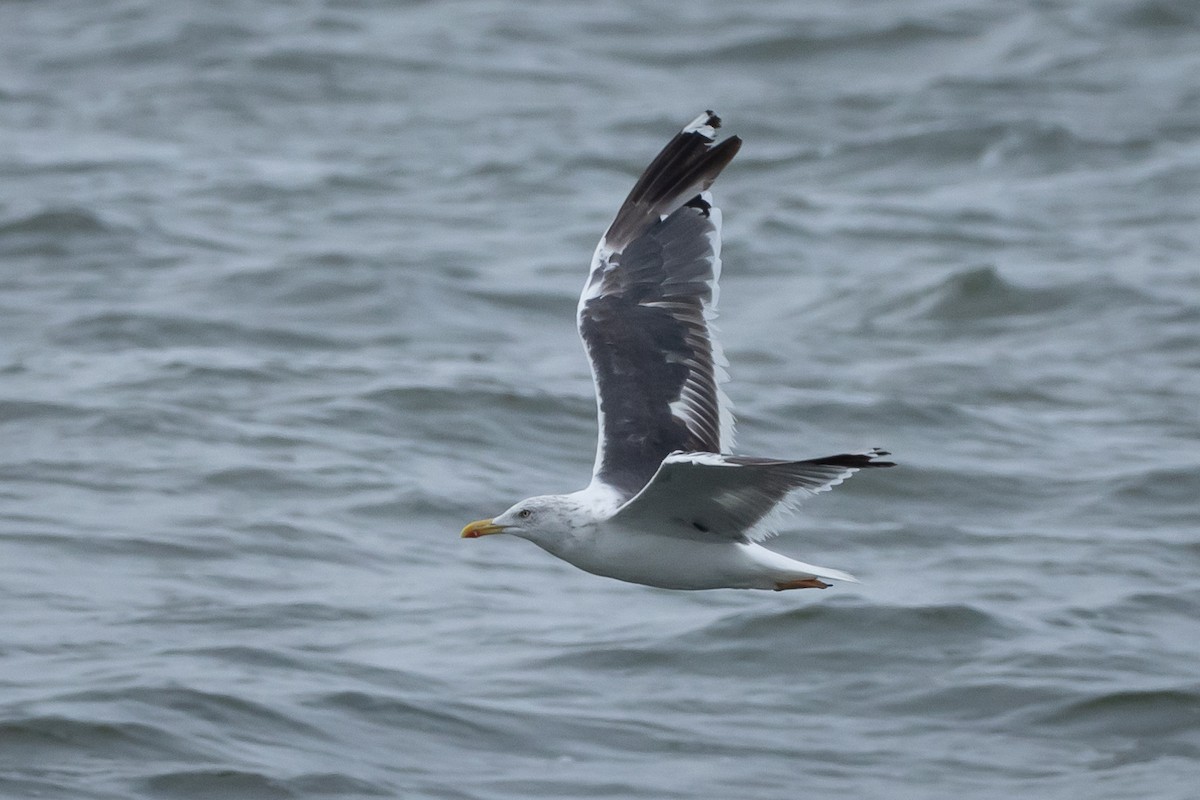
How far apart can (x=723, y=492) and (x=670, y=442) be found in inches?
34.7

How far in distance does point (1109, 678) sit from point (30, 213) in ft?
31.6

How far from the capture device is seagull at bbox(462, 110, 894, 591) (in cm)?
633

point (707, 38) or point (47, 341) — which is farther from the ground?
point (707, 38)

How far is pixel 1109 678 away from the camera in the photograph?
8969 millimetres

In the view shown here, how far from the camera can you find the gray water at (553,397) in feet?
27.6

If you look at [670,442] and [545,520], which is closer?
[545,520]

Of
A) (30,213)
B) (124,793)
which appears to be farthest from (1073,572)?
(30,213)

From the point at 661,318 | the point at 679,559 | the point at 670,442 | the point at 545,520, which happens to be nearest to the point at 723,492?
the point at 679,559

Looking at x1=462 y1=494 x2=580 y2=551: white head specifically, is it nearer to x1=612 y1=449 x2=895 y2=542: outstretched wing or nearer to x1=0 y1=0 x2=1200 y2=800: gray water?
x1=612 y1=449 x2=895 y2=542: outstretched wing

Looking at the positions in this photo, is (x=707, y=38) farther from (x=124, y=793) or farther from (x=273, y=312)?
(x=124, y=793)

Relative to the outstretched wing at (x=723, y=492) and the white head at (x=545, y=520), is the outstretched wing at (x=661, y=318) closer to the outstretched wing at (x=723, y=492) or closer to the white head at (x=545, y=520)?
the white head at (x=545, y=520)

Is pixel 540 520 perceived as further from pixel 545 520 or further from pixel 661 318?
pixel 661 318

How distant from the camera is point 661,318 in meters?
7.73

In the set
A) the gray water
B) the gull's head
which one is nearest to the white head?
the gull's head
